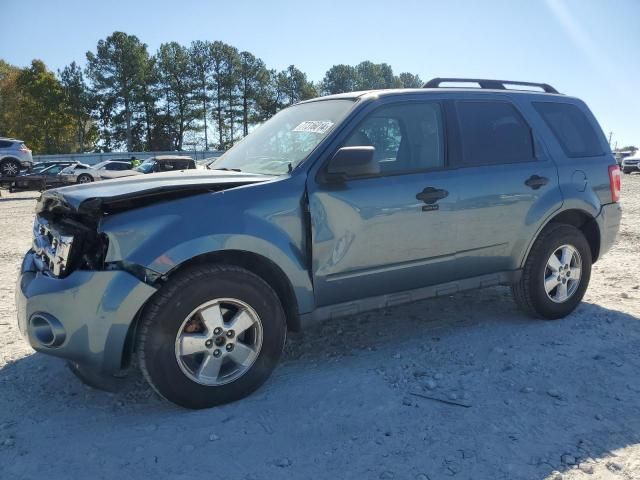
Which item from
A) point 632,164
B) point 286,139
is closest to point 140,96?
point 632,164

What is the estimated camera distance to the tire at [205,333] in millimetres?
2891

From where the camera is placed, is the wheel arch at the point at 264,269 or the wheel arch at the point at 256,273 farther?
the wheel arch at the point at 264,269

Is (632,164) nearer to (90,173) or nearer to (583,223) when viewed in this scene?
(90,173)

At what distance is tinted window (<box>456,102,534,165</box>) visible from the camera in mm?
4035

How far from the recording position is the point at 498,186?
4.04 m

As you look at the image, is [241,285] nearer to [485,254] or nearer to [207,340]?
[207,340]

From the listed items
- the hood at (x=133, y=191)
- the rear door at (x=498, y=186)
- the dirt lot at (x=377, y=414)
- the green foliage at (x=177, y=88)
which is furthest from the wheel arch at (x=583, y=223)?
the green foliage at (x=177, y=88)

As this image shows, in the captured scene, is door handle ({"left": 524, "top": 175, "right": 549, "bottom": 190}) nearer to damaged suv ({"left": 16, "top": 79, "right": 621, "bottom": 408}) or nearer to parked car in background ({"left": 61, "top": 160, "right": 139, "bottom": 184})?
damaged suv ({"left": 16, "top": 79, "right": 621, "bottom": 408})

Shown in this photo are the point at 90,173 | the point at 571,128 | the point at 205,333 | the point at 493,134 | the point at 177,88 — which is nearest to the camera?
the point at 205,333

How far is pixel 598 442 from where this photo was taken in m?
2.71

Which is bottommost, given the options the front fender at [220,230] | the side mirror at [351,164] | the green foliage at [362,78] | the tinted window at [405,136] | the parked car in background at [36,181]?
the parked car in background at [36,181]

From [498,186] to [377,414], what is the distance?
6.57 ft

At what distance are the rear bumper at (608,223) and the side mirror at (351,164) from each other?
245 cm

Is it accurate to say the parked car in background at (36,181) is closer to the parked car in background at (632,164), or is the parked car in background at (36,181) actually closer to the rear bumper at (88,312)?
the rear bumper at (88,312)
